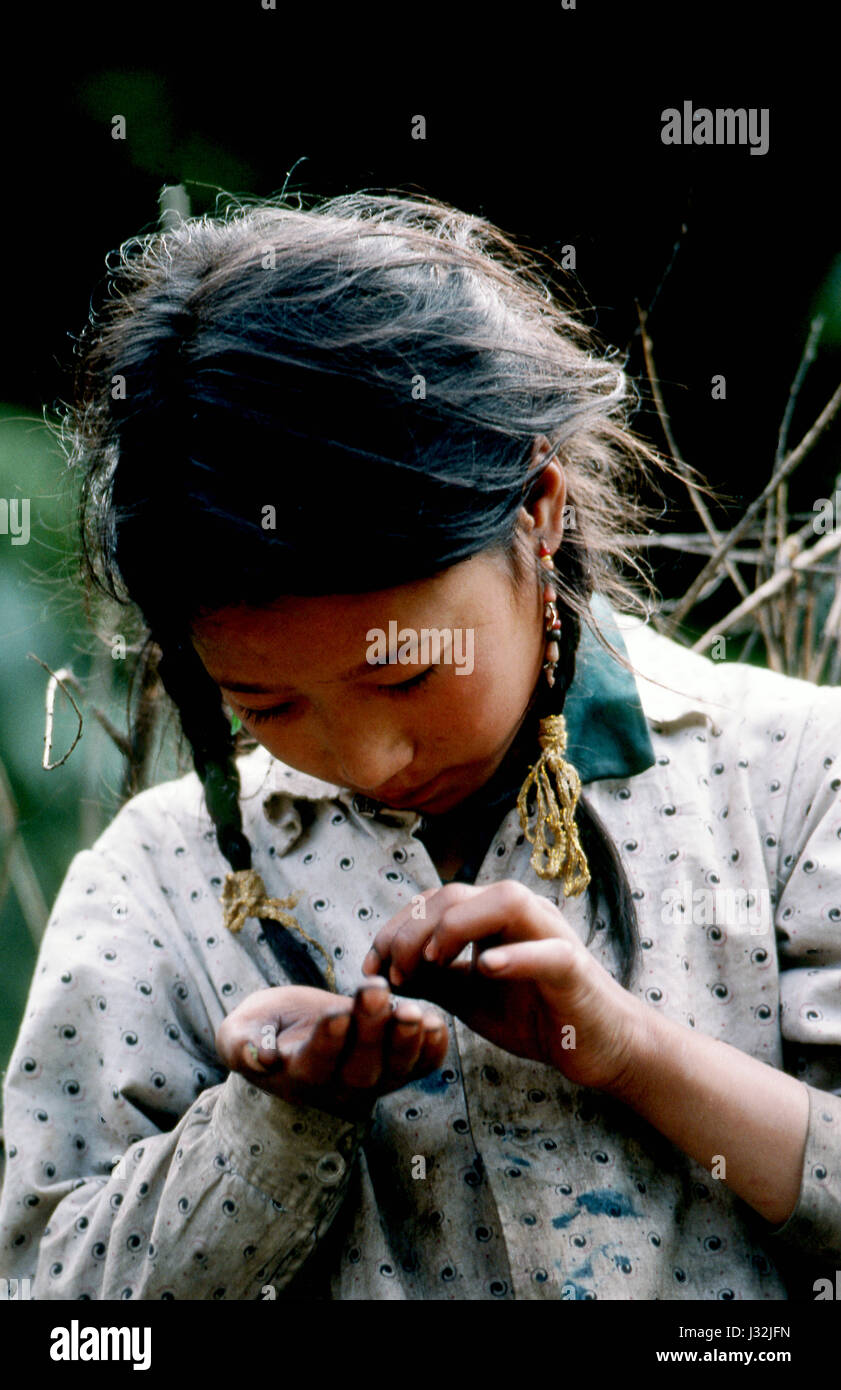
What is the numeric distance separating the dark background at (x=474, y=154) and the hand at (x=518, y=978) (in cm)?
99

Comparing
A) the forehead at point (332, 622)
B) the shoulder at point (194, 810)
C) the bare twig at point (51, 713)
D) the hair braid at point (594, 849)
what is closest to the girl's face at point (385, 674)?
the forehead at point (332, 622)

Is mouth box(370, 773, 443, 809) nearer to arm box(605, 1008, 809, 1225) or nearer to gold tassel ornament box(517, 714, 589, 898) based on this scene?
gold tassel ornament box(517, 714, 589, 898)

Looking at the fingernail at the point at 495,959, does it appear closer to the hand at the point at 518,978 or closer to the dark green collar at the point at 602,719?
the hand at the point at 518,978

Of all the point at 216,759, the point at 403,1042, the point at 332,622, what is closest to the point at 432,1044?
the point at 403,1042

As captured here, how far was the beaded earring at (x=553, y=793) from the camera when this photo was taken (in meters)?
1.29

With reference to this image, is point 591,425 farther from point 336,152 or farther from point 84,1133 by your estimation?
point 84,1133

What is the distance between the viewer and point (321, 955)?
4.56 feet

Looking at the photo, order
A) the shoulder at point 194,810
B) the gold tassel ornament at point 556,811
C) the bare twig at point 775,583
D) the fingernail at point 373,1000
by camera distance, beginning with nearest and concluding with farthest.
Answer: the fingernail at point 373,1000, the gold tassel ornament at point 556,811, the shoulder at point 194,810, the bare twig at point 775,583

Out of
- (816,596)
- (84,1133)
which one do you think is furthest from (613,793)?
(816,596)

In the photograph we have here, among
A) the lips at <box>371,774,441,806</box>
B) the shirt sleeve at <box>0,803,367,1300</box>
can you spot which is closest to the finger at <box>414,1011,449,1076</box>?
the shirt sleeve at <box>0,803,367,1300</box>

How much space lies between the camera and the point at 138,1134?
1.33 metres

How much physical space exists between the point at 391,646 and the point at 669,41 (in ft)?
4.37

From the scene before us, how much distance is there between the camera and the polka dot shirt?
1206mm

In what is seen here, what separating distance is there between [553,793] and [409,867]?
207 millimetres
